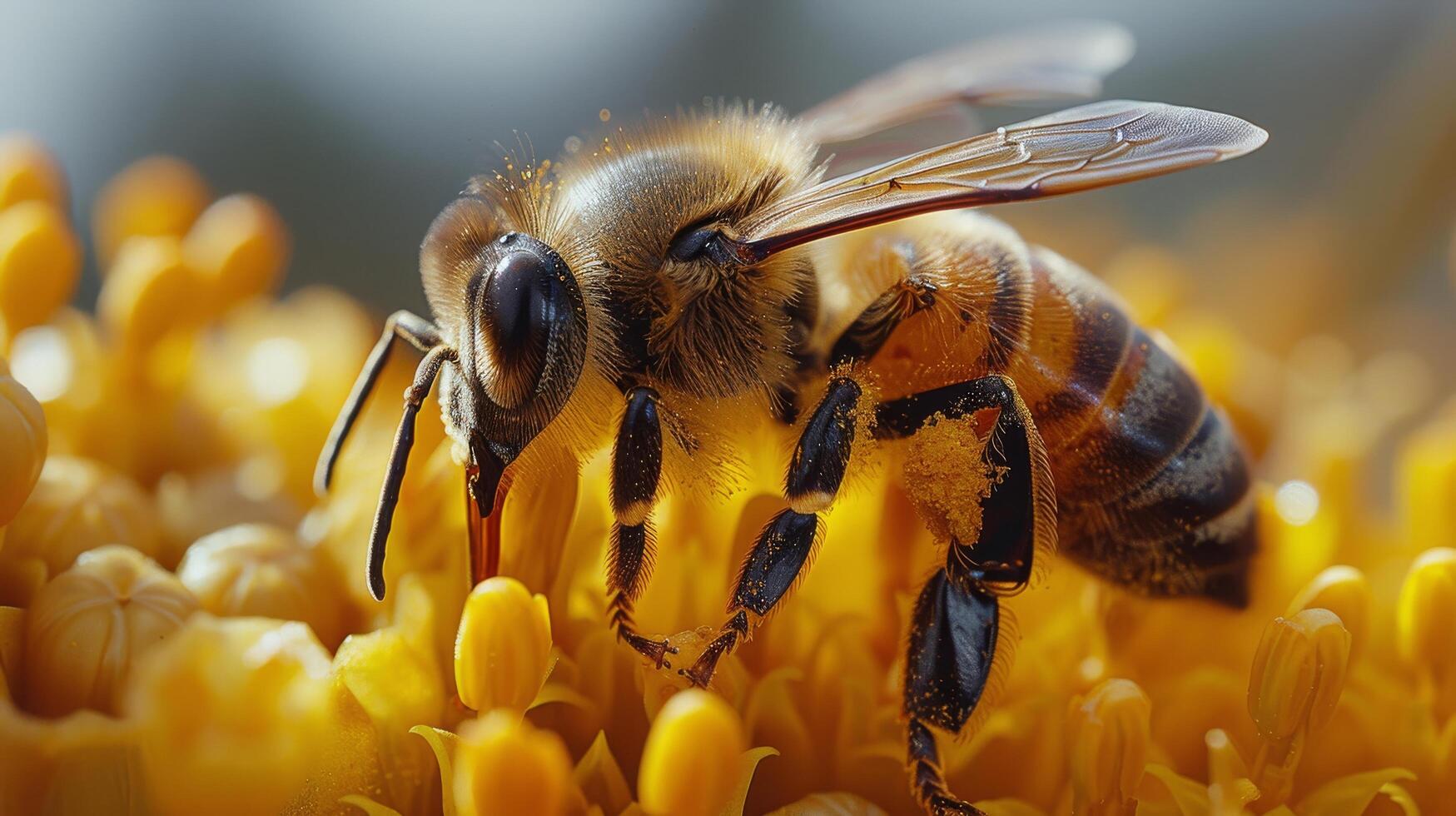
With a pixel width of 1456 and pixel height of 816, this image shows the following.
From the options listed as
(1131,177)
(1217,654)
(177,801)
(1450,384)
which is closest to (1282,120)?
(1450,384)

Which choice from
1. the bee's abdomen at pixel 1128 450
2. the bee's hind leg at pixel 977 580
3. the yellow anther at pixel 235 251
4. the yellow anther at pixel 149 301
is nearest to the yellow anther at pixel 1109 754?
the bee's hind leg at pixel 977 580

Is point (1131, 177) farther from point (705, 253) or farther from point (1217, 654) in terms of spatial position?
point (1217, 654)

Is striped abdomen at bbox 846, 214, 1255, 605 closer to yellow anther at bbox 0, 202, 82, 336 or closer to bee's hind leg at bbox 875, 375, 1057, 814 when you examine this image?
bee's hind leg at bbox 875, 375, 1057, 814

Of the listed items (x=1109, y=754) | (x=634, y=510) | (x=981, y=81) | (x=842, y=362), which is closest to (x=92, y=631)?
(x=634, y=510)

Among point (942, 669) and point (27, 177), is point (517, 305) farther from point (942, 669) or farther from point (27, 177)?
point (27, 177)

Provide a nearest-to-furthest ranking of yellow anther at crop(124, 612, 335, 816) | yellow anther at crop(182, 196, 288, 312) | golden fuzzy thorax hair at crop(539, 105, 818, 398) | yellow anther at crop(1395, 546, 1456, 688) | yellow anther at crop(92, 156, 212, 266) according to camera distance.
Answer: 1. yellow anther at crop(124, 612, 335, 816)
2. golden fuzzy thorax hair at crop(539, 105, 818, 398)
3. yellow anther at crop(1395, 546, 1456, 688)
4. yellow anther at crop(182, 196, 288, 312)
5. yellow anther at crop(92, 156, 212, 266)

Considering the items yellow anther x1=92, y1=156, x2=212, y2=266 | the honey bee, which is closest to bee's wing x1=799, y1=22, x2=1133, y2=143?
the honey bee
